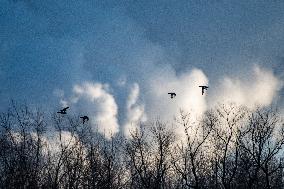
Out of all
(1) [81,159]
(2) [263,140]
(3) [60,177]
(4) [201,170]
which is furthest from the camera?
(4) [201,170]

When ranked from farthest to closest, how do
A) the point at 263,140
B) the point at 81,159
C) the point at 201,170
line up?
1. the point at 201,170
2. the point at 81,159
3. the point at 263,140

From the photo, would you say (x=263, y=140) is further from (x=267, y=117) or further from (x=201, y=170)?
(x=201, y=170)

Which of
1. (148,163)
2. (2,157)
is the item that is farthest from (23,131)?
(148,163)

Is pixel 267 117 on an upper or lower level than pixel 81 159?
upper

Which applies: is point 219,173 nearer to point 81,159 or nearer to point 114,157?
point 114,157

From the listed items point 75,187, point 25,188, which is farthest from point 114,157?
point 25,188

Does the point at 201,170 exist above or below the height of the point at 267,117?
below

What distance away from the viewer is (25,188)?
99.9ft

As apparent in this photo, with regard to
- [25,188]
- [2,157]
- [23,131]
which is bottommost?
[25,188]

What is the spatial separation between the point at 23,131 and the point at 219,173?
18.4 metres

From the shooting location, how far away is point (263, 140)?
95.3 feet

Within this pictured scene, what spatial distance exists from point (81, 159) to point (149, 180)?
6.91m

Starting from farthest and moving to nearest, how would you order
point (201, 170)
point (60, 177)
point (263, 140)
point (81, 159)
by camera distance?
point (201, 170)
point (81, 159)
point (60, 177)
point (263, 140)

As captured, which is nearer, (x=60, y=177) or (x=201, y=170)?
(x=60, y=177)
